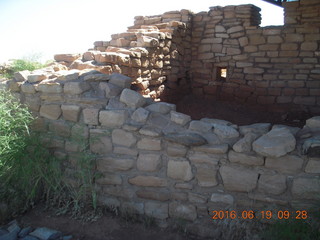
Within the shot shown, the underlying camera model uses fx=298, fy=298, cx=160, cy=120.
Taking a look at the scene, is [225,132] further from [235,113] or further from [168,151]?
[235,113]

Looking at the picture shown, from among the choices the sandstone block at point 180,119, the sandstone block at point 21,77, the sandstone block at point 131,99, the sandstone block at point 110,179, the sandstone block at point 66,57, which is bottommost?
the sandstone block at point 110,179

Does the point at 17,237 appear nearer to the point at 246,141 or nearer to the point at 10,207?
the point at 10,207

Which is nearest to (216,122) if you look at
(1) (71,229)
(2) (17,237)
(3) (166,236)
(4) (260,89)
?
(3) (166,236)

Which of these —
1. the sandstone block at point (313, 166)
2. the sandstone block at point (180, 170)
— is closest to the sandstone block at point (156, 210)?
the sandstone block at point (180, 170)

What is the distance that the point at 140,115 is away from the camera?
2.98 metres

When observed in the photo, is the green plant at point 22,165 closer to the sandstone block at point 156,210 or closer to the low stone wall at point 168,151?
the low stone wall at point 168,151

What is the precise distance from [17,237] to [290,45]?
566 cm

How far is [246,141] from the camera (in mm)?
2637

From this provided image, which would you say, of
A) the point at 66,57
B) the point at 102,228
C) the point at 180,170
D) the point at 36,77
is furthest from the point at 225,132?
the point at 66,57

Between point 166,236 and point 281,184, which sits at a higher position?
point 281,184

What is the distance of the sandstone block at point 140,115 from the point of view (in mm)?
2969

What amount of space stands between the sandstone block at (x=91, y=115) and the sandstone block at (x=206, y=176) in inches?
46.7

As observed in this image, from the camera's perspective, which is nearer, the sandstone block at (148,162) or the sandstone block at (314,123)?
the sandstone block at (314,123)

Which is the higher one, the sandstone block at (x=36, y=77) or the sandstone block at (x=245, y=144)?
the sandstone block at (x=36, y=77)
